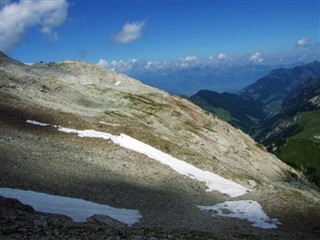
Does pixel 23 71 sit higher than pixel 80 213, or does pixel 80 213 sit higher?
pixel 23 71

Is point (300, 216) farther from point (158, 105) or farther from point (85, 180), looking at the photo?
point (158, 105)

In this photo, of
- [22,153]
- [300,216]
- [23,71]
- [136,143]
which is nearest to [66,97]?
[23,71]

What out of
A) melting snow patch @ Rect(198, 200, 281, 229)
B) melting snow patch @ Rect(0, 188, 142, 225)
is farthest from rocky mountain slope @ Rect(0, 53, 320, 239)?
melting snow patch @ Rect(0, 188, 142, 225)

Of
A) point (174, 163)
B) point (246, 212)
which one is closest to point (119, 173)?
point (174, 163)

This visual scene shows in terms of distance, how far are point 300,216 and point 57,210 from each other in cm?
3192

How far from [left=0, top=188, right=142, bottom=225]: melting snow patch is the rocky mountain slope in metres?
1.32

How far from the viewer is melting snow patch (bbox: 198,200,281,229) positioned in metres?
46.0

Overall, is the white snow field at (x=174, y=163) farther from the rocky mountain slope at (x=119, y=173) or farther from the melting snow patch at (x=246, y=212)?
the melting snow patch at (x=246, y=212)

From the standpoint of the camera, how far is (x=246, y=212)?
1941 inches

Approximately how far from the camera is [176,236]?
29.9 metres

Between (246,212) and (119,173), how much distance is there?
17118 millimetres

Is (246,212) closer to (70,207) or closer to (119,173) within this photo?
(119,173)

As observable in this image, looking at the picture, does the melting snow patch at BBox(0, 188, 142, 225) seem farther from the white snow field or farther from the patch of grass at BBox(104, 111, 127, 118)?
the patch of grass at BBox(104, 111, 127, 118)

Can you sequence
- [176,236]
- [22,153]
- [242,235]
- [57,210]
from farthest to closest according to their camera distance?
[22,153] < [242,235] < [57,210] < [176,236]
